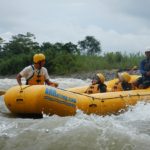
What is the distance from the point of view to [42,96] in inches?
308

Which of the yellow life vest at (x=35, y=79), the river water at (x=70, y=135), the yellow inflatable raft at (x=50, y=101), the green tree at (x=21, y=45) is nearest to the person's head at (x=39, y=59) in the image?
the yellow life vest at (x=35, y=79)

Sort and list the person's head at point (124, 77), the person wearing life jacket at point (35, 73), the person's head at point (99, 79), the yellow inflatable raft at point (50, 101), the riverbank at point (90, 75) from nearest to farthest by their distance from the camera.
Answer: the yellow inflatable raft at point (50, 101), the person wearing life jacket at point (35, 73), the person's head at point (99, 79), the person's head at point (124, 77), the riverbank at point (90, 75)

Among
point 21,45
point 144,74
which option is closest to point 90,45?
point 21,45

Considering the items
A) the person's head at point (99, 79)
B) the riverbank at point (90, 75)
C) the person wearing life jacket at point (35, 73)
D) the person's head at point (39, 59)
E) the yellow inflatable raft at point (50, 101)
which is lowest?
the riverbank at point (90, 75)

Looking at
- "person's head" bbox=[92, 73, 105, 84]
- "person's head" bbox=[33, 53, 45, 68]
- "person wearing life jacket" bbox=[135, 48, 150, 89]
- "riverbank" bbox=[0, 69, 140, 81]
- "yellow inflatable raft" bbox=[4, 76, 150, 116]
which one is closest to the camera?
"yellow inflatable raft" bbox=[4, 76, 150, 116]

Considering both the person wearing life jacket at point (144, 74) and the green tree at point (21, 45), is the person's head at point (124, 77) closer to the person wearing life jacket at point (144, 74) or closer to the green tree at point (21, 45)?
the person wearing life jacket at point (144, 74)

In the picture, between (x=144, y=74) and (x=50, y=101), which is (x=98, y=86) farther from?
(x=50, y=101)

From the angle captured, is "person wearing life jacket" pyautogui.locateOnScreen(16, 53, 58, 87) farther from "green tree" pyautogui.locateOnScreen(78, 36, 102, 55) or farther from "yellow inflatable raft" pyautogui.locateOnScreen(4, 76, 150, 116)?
"green tree" pyautogui.locateOnScreen(78, 36, 102, 55)

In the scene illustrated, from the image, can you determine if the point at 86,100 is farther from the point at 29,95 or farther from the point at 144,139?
the point at 144,139

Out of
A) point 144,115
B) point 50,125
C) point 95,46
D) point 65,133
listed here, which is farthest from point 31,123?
point 95,46

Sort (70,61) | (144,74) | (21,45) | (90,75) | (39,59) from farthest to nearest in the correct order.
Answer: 1. (21,45)
2. (70,61)
3. (90,75)
4. (144,74)
5. (39,59)

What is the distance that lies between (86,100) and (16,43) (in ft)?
108

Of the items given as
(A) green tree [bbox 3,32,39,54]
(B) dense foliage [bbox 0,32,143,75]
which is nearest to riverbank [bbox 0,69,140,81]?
(B) dense foliage [bbox 0,32,143,75]

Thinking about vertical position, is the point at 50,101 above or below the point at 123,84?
below
